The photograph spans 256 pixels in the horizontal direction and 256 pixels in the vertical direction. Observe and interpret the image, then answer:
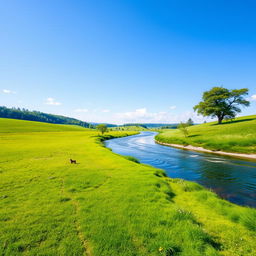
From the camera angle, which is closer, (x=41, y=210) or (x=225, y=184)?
(x=41, y=210)

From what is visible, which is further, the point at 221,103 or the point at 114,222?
the point at 221,103

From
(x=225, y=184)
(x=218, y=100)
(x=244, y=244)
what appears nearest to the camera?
(x=244, y=244)

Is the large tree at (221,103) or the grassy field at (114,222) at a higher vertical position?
the large tree at (221,103)

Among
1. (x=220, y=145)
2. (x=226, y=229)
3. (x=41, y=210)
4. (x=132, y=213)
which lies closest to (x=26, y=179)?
(x=41, y=210)

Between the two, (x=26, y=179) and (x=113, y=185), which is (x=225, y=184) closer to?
(x=113, y=185)

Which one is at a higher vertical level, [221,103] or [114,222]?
[221,103]

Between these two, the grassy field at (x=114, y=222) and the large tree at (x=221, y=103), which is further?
the large tree at (x=221, y=103)

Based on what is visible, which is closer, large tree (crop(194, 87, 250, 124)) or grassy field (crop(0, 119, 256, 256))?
grassy field (crop(0, 119, 256, 256))

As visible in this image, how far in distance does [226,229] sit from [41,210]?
35.7 ft

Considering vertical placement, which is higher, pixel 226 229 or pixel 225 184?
pixel 226 229

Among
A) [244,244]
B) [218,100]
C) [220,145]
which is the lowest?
[244,244]

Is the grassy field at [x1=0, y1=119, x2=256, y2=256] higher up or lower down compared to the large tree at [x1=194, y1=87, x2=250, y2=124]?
lower down

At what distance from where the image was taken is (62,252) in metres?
5.06

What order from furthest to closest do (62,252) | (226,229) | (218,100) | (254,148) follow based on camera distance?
(218,100) < (254,148) < (226,229) < (62,252)
